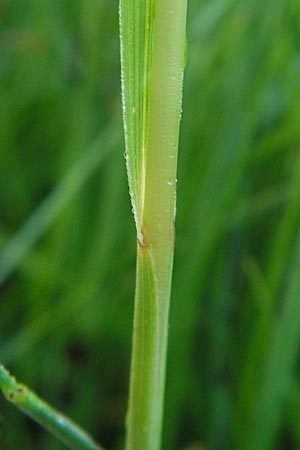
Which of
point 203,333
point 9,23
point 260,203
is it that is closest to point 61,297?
point 203,333

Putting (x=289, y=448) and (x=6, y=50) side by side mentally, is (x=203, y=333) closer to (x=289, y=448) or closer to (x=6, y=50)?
(x=289, y=448)

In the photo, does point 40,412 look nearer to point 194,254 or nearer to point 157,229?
point 157,229

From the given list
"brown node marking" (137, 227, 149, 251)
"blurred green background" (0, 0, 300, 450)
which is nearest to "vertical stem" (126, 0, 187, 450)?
"brown node marking" (137, 227, 149, 251)

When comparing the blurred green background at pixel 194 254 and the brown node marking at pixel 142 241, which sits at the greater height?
the brown node marking at pixel 142 241

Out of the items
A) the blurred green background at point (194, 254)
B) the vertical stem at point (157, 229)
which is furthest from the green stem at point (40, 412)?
the blurred green background at point (194, 254)

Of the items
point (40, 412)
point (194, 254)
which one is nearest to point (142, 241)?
point (40, 412)

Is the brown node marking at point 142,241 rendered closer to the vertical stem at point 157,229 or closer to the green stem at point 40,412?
the vertical stem at point 157,229

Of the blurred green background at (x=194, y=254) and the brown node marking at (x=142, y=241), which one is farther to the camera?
the blurred green background at (x=194, y=254)
